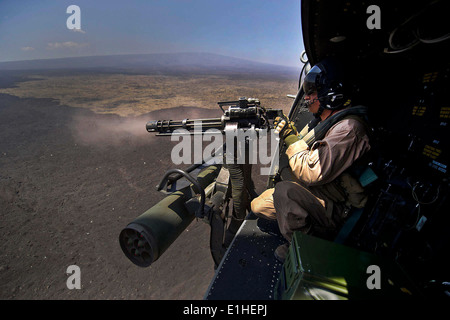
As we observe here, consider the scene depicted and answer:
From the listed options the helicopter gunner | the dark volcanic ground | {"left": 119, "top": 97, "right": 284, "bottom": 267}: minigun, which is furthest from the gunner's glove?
the dark volcanic ground

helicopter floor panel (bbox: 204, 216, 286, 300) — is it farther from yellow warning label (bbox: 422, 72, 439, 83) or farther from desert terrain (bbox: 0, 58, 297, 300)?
yellow warning label (bbox: 422, 72, 439, 83)

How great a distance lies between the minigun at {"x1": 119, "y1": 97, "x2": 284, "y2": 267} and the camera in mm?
2104

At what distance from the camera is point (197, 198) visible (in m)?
2.41

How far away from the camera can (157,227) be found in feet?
6.74

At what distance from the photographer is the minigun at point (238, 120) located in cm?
260

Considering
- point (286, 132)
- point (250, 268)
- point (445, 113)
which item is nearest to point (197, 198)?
point (250, 268)

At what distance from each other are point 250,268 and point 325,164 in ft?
4.41

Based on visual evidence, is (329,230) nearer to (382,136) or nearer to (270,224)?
(270,224)

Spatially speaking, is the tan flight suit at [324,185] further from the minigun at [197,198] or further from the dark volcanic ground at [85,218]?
the dark volcanic ground at [85,218]

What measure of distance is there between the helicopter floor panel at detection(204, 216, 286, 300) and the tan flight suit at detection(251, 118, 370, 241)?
390 mm

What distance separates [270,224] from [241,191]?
62cm

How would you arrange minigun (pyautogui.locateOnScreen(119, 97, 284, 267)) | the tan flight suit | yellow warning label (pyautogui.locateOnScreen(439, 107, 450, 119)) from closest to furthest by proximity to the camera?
yellow warning label (pyautogui.locateOnScreen(439, 107, 450, 119)) → the tan flight suit → minigun (pyautogui.locateOnScreen(119, 97, 284, 267))

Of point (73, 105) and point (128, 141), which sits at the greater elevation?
point (73, 105)

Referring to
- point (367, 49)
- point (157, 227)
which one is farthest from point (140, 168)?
point (367, 49)
